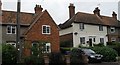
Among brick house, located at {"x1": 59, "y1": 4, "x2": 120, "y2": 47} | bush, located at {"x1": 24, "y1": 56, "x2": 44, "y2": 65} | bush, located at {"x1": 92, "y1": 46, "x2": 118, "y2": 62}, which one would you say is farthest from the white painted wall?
bush, located at {"x1": 24, "y1": 56, "x2": 44, "y2": 65}

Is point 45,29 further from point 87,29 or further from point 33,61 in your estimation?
point 33,61

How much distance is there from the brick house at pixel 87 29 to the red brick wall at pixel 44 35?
297 inches

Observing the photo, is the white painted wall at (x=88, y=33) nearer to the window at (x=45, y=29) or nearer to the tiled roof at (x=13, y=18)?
the window at (x=45, y=29)

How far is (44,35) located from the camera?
42.4 m

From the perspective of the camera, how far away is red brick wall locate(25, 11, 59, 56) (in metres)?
41.1

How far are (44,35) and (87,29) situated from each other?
12.6 meters

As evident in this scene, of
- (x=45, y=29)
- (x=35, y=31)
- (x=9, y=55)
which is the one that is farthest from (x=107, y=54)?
(x=9, y=55)

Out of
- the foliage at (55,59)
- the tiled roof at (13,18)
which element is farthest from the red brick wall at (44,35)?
the foliage at (55,59)

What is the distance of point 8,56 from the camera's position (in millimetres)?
29078

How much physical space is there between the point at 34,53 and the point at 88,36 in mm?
25863

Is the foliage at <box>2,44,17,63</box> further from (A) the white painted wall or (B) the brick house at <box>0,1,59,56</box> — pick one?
(A) the white painted wall

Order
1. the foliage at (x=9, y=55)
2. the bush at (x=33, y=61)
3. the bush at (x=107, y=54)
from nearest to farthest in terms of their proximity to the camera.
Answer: the bush at (x=33, y=61), the foliage at (x=9, y=55), the bush at (x=107, y=54)

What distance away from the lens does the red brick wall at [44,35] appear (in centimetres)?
4112

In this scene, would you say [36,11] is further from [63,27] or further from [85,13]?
[85,13]
